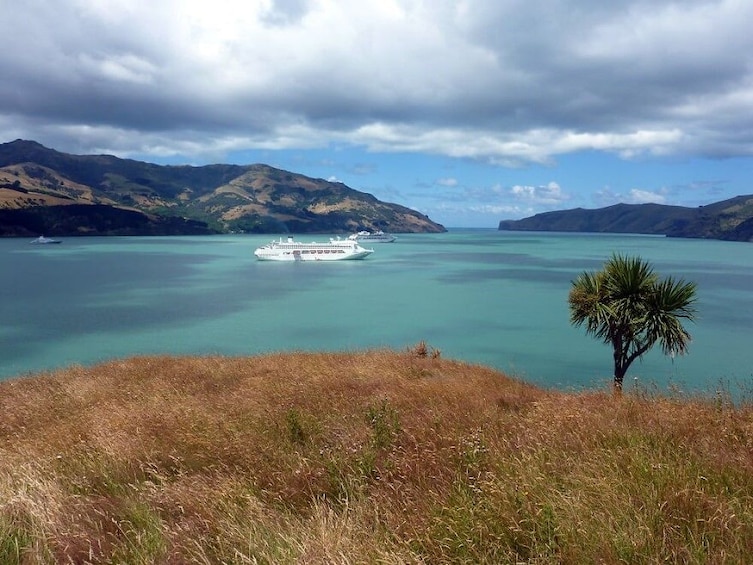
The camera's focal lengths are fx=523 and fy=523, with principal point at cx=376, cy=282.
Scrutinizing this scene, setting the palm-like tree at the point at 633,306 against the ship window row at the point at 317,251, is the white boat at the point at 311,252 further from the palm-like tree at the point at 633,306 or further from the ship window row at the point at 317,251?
the palm-like tree at the point at 633,306

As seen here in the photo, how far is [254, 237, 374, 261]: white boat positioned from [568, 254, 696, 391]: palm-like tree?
9419 centimetres

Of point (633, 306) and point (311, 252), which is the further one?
point (311, 252)

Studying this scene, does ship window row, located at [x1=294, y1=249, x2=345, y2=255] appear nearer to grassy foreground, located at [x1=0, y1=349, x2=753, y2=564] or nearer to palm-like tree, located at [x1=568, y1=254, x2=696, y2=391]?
palm-like tree, located at [x1=568, y1=254, x2=696, y2=391]

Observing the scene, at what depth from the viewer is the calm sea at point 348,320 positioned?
86.9 ft

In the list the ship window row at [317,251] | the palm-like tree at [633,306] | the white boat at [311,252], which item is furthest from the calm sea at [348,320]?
the ship window row at [317,251]

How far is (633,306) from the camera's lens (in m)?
14.8

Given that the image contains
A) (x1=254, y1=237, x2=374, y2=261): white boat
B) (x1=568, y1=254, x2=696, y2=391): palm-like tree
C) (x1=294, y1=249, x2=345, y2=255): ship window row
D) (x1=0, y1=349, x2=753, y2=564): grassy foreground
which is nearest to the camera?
(x1=0, y1=349, x2=753, y2=564): grassy foreground

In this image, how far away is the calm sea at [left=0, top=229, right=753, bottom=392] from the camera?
26500 millimetres

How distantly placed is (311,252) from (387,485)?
358ft

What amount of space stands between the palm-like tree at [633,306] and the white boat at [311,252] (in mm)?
94192

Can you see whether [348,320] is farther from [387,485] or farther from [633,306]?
[387,485]

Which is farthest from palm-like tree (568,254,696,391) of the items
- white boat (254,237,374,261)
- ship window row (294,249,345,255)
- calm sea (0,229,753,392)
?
ship window row (294,249,345,255)

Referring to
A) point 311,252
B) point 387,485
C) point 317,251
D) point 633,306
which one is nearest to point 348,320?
point 633,306

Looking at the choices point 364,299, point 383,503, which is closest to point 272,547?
point 383,503
